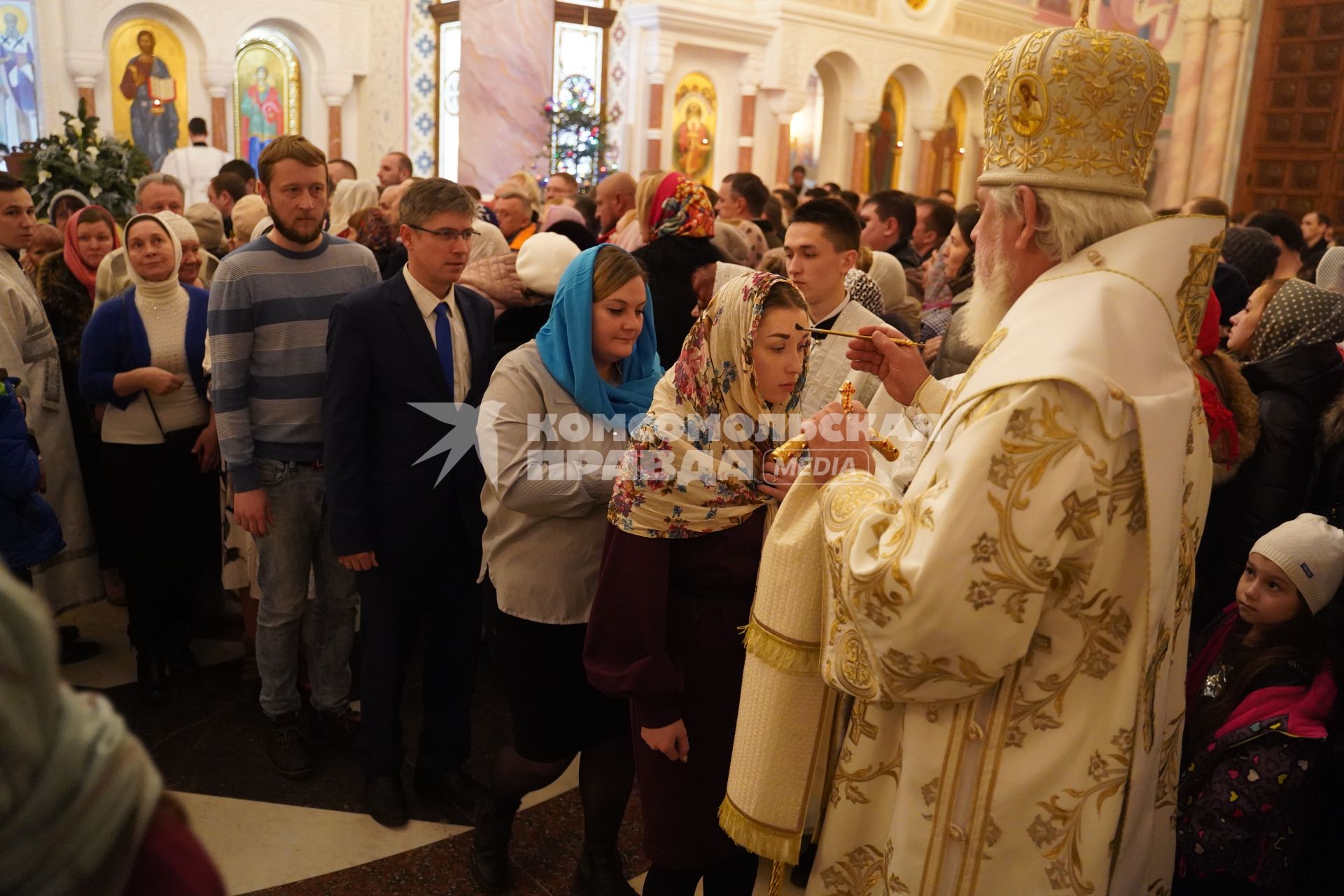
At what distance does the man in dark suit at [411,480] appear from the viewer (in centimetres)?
299

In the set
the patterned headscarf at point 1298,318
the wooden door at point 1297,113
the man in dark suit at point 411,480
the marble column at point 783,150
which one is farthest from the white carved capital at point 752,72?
the man in dark suit at point 411,480

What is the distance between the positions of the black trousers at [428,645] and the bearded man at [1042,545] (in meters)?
1.70

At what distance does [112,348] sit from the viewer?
3707 mm

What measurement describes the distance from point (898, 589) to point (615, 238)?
4448mm

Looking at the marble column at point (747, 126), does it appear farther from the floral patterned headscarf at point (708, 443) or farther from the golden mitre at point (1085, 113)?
the golden mitre at point (1085, 113)

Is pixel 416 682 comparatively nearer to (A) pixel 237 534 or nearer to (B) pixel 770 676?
(A) pixel 237 534

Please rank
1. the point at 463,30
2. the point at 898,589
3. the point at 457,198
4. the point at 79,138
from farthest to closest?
the point at 463,30, the point at 79,138, the point at 457,198, the point at 898,589

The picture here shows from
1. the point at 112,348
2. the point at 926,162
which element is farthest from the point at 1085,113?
the point at 926,162

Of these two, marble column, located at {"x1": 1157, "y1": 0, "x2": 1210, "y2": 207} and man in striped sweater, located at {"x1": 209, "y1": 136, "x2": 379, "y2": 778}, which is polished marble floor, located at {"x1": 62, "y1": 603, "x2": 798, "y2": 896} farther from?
marble column, located at {"x1": 1157, "y1": 0, "x2": 1210, "y2": 207}

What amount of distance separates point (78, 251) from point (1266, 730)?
14.6ft

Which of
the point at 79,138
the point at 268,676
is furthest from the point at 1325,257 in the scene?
the point at 79,138

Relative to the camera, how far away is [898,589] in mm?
1532

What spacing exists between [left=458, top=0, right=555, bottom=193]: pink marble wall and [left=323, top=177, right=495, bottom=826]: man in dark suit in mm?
11016

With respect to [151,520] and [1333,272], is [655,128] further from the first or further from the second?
[151,520]
